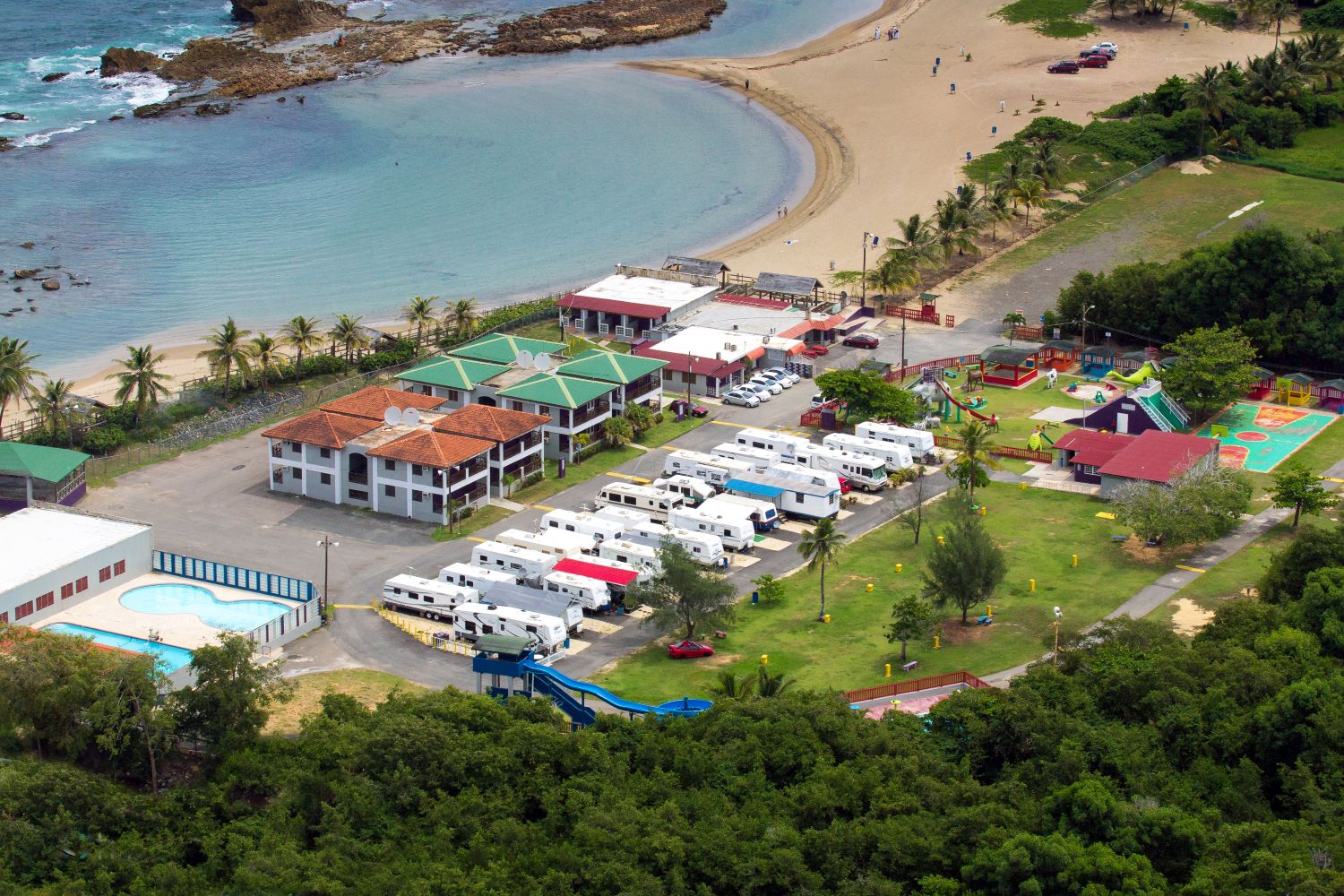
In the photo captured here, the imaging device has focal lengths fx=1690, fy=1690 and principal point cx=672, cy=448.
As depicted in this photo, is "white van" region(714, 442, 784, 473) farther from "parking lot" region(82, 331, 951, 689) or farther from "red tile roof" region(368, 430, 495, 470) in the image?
"red tile roof" region(368, 430, 495, 470)

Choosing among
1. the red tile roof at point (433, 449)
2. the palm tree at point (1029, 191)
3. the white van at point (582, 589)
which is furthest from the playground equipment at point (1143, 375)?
the white van at point (582, 589)

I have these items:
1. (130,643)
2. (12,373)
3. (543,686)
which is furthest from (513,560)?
(12,373)

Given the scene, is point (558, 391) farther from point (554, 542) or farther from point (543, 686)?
point (543, 686)

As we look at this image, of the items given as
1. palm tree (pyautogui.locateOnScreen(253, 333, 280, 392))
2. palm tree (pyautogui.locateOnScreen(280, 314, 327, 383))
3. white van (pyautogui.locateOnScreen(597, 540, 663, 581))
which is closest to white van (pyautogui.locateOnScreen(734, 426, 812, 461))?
white van (pyautogui.locateOnScreen(597, 540, 663, 581))

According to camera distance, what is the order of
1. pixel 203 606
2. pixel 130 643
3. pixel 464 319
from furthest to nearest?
pixel 464 319
pixel 203 606
pixel 130 643

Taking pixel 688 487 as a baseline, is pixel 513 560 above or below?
above

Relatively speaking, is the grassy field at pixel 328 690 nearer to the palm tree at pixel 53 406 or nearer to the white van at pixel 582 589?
the white van at pixel 582 589

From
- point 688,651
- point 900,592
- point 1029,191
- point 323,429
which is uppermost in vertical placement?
point 1029,191
